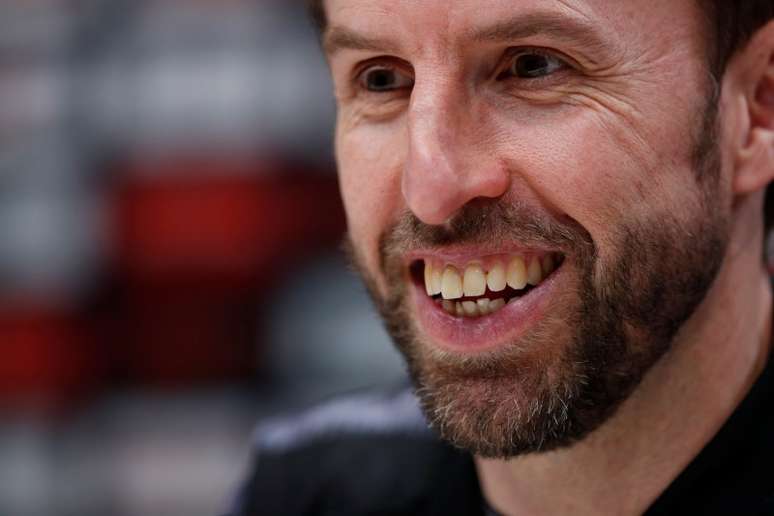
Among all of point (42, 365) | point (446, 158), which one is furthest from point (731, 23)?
point (42, 365)

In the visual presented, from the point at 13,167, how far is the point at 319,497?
3041 millimetres

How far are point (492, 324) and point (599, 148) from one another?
272mm

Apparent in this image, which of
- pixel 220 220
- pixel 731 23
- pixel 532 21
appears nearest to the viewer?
pixel 532 21

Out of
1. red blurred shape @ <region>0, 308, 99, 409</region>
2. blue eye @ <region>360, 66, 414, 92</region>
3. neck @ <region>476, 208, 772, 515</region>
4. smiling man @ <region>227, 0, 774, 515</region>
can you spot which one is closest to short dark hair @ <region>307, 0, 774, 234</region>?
smiling man @ <region>227, 0, 774, 515</region>

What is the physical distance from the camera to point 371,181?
1.56m

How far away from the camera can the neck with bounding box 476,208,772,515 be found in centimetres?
152

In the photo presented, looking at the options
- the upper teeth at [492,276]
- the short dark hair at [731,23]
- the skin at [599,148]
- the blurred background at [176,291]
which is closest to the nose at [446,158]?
the skin at [599,148]

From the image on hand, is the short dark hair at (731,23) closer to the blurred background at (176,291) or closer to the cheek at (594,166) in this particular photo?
the cheek at (594,166)

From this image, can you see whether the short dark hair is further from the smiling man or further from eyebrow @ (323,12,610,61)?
eyebrow @ (323,12,610,61)

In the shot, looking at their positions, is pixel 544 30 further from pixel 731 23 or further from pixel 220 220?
pixel 220 220

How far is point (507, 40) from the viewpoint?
4.53ft

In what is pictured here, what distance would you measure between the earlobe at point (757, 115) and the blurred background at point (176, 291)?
261 cm

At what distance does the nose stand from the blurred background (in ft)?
8.82

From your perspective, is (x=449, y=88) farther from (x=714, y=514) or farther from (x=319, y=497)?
(x=319, y=497)
